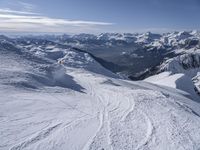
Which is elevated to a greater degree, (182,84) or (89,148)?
(89,148)

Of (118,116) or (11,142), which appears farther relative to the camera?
(118,116)

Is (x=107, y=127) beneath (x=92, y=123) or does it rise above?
above

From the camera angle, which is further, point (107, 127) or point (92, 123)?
point (92, 123)

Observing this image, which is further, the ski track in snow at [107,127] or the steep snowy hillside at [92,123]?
the steep snowy hillside at [92,123]

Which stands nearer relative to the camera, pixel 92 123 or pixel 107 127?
pixel 107 127

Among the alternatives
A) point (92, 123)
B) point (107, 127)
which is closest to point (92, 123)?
point (92, 123)

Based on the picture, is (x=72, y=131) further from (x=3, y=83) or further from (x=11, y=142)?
(x=3, y=83)

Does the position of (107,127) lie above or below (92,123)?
above

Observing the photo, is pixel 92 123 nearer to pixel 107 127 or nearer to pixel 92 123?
pixel 92 123

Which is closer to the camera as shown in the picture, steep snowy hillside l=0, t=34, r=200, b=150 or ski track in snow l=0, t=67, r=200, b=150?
ski track in snow l=0, t=67, r=200, b=150

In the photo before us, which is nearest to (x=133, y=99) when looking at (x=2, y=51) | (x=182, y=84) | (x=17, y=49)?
(x=2, y=51)

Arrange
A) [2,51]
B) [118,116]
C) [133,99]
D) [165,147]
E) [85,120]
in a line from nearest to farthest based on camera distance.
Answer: [165,147], [85,120], [118,116], [133,99], [2,51]
